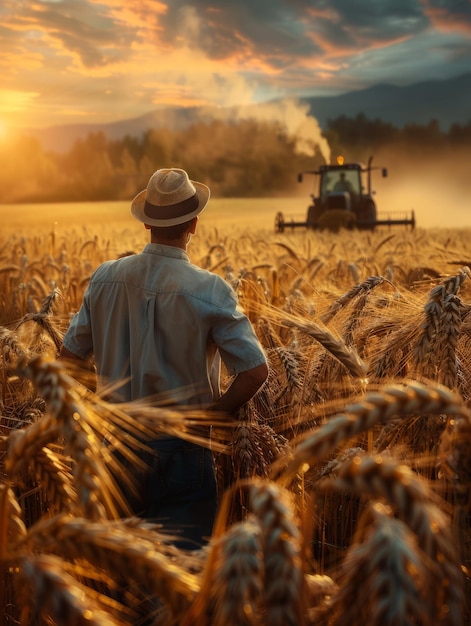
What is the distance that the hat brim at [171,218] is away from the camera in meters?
2.38

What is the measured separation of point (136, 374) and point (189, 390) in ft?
0.60

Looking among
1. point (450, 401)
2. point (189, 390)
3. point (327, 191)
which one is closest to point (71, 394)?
point (450, 401)

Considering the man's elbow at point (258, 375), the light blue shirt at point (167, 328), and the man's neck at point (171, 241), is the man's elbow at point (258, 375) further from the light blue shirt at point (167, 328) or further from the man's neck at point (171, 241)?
the man's neck at point (171, 241)

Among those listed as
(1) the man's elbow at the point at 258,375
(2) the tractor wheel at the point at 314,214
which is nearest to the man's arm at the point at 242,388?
(1) the man's elbow at the point at 258,375

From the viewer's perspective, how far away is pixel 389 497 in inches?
37.7

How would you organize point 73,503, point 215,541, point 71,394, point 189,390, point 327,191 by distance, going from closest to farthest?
1. point 215,541
2. point 71,394
3. point 73,503
4. point 189,390
5. point 327,191

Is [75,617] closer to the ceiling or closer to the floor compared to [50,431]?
closer to the floor

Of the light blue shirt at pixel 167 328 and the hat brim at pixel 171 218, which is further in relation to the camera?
the hat brim at pixel 171 218

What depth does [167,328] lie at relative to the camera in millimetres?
2271

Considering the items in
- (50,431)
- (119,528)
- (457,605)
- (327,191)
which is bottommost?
(457,605)

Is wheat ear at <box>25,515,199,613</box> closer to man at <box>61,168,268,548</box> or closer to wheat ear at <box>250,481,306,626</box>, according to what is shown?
wheat ear at <box>250,481,306,626</box>

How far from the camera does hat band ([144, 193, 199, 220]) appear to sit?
2400 millimetres

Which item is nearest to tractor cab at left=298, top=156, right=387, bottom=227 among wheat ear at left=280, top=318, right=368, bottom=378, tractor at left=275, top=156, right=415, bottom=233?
tractor at left=275, top=156, right=415, bottom=233

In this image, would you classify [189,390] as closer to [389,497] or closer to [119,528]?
[119,528]
